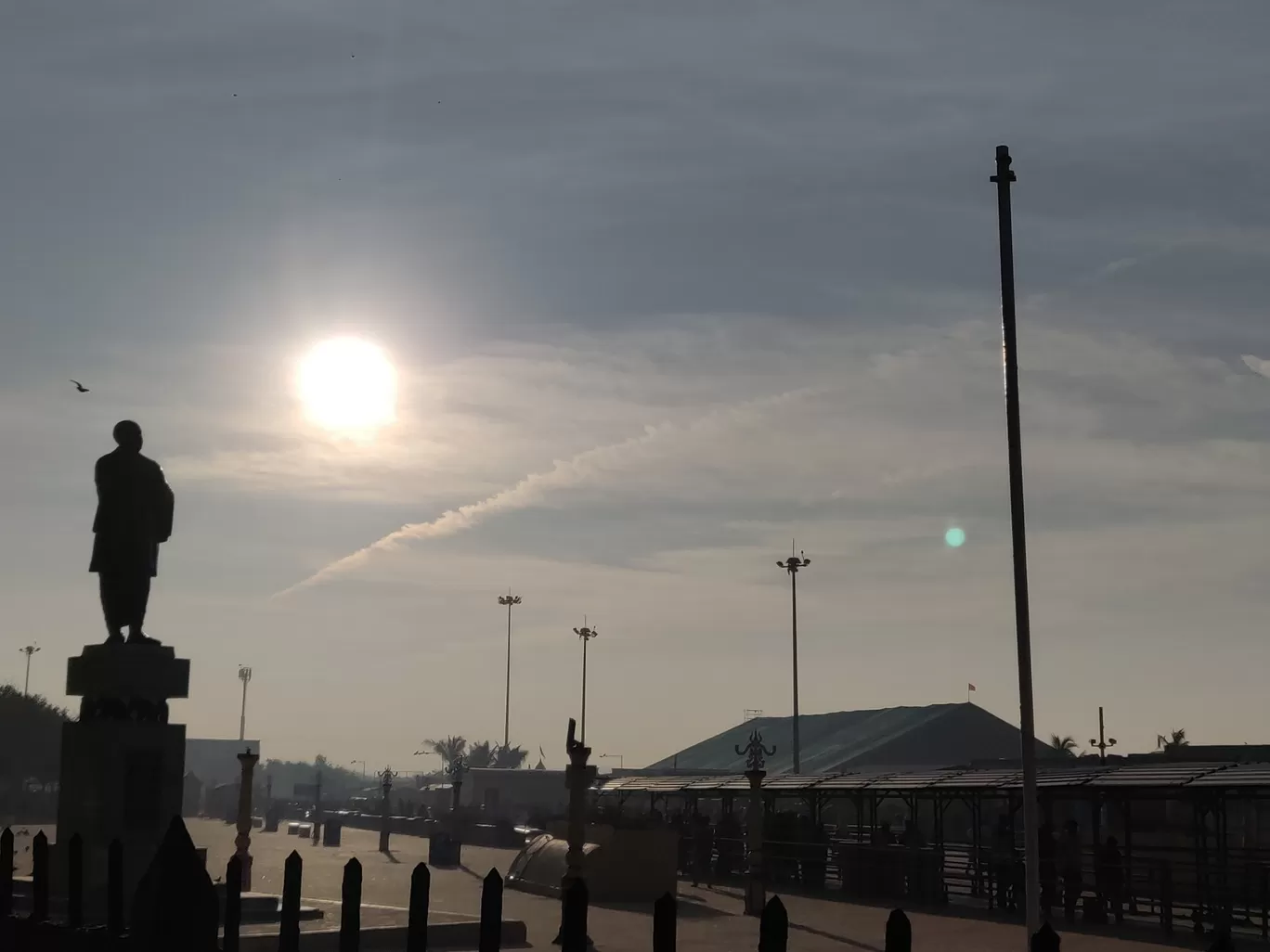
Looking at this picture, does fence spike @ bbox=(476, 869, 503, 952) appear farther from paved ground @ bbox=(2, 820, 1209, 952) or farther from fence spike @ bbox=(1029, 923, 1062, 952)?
paved ground @ bbox=(2, 820, 1209, 952)

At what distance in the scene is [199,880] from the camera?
756 centimetres

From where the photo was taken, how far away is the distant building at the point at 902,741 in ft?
310

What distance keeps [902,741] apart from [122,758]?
84.8 meters

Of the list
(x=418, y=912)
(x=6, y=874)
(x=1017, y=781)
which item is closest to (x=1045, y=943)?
(x=418, y=912)

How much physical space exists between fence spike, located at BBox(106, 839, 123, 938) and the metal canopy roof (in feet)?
59.2

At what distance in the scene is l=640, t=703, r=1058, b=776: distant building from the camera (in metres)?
→ 94.6

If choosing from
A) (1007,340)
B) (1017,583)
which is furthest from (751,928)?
(1007,340)

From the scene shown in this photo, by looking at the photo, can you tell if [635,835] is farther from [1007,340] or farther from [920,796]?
[1007,340]

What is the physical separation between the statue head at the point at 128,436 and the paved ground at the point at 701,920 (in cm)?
757

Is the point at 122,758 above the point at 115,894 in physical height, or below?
above

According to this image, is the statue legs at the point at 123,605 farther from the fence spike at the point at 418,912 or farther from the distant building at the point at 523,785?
the distant building at the point at 523,785

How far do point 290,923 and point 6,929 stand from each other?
3146mm

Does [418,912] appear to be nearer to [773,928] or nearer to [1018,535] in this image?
[773,928]

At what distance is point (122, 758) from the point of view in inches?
639
